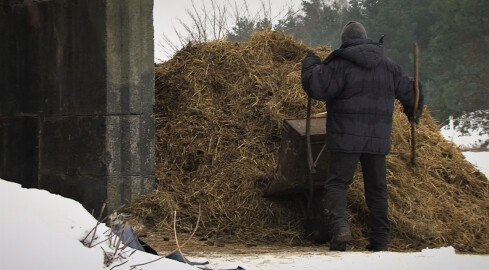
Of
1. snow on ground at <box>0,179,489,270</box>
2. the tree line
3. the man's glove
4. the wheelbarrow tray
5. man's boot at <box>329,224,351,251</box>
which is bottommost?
man's boot at <box>329,224,351,251</box>

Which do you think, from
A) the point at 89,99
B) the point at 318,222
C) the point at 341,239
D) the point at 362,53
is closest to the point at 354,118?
the point at 362,53

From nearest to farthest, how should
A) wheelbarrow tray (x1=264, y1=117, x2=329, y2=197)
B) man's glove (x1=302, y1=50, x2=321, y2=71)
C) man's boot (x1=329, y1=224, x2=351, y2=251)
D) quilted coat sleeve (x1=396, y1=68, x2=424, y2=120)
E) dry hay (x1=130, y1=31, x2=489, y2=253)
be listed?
man's boot (x1=329, y1=224, x2=351, y2=251) < man's glove (x1=302, y1=50, x2=321, y2=71) < quilted coat sleeve (x1=396, y1=68, x2=424, y2=120) < wheelbarrow tray (x1=264, y1=117, x2=329, y2=197) < dry hay (x1=130, y1=31, x2=489, y2=253)

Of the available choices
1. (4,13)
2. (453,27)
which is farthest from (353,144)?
(453,27)

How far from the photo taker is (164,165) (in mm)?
7703

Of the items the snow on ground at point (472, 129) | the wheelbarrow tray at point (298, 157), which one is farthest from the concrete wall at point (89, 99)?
the snow on ground at point (472, 129)

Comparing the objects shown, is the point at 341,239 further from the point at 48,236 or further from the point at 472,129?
the point at 472,129

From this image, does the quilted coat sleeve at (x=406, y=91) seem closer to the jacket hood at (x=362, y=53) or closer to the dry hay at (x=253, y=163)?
the jacket hood at (x=362, y=53)

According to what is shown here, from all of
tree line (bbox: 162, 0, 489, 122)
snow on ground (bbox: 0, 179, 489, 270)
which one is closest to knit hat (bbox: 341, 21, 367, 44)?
snow on ground (bbox: 0, 179, 489, 270)

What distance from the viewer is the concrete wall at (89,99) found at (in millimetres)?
7098

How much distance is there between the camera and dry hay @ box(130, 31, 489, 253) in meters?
7.08

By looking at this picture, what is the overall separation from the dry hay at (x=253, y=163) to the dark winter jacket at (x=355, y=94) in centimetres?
105

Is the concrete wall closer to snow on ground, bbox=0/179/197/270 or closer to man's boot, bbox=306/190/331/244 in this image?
man's boot, bbox=306/190/331/244

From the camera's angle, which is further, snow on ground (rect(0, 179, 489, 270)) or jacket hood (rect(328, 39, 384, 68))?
jacket hood (rect(328, 39, 384, 68))

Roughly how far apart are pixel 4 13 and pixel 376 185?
13.5ft
